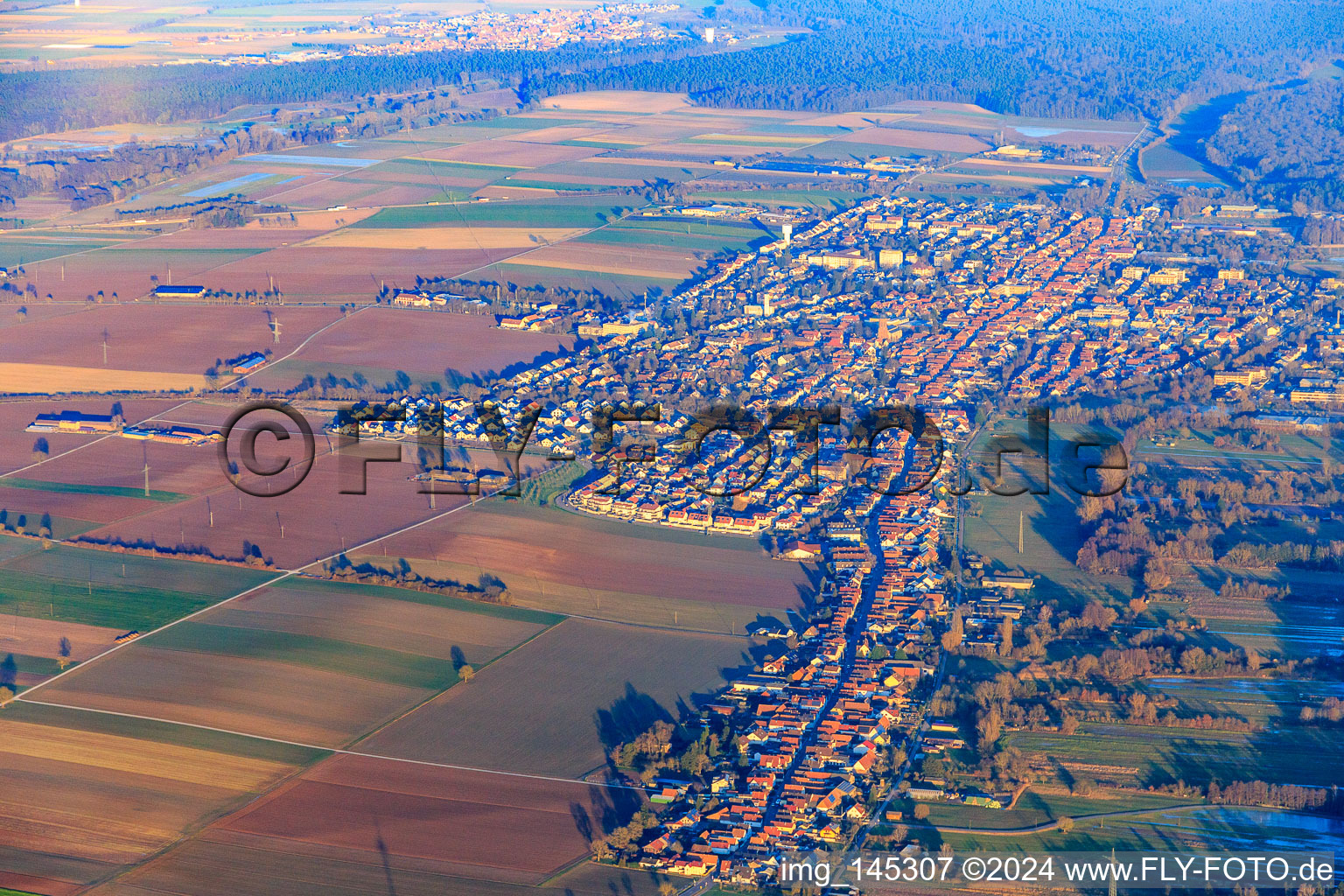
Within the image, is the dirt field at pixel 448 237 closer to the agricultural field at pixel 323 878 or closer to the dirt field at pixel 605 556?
the dirt field at pixel 605 556

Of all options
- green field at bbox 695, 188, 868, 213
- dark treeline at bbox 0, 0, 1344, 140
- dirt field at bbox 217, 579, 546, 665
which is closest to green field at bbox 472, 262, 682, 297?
green field at bbox 695, 188, 868, 213

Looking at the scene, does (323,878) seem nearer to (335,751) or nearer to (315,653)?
(335,751)

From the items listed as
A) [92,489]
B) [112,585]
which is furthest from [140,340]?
[112,585]

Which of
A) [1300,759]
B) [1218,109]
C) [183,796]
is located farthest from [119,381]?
[1218,109]

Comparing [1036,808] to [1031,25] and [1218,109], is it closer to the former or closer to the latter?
[1218,109]

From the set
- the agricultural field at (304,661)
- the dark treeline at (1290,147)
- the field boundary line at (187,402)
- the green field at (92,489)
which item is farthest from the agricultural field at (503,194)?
the agricultural field at (304,661)

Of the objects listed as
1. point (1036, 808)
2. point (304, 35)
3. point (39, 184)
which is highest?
point (304, 35)

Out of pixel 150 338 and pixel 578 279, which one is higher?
pixel 578 279
